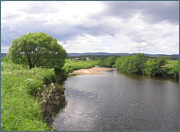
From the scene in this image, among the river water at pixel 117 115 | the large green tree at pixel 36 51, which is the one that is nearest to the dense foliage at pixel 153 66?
the large green tree at pixel 36 51

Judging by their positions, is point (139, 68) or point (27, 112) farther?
point (139, 68)

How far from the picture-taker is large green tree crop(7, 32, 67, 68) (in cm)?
3291

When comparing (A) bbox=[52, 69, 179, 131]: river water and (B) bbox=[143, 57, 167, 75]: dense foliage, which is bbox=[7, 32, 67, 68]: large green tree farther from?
(B) bbox=[143, 57, 167, 75]: dense foliage

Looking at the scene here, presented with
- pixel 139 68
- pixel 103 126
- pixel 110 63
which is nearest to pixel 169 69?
pixel 139 68

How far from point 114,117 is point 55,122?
5394 mm

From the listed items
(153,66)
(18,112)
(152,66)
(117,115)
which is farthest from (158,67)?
(18,112)

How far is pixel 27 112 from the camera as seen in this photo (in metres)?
10.5

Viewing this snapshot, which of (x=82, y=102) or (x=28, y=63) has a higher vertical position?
(x=28, y=63)

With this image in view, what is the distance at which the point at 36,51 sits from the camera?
3450 centimetres

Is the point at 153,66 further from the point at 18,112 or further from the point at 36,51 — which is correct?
the point at 18,112

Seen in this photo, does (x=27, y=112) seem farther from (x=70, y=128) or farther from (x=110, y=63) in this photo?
(x=110, y=63)

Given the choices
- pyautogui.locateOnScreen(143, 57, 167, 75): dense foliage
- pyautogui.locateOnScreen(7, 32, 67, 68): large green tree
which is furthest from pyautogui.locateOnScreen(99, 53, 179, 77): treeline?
pyautogui.locateOnScreen(7, 32, 67, 68): large green tree

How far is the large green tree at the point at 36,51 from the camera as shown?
108 feet

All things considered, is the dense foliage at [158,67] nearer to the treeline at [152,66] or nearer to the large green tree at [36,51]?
the treeline at [152,66]
